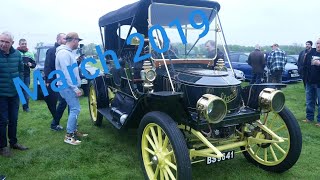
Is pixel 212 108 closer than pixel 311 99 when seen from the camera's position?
Yes

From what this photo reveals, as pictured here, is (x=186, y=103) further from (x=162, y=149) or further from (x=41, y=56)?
(x=41, y=56)

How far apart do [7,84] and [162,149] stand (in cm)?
246

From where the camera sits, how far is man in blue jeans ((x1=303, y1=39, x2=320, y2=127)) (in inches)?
240

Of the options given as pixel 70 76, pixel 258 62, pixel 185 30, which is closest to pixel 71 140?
pixel 70 76

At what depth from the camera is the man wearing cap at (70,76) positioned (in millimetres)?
4594

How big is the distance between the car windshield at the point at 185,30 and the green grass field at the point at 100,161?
1576 millimetres

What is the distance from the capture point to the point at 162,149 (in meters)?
3.38

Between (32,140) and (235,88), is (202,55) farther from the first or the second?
(32,140)

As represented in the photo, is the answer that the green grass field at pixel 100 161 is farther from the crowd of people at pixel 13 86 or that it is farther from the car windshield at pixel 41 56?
the car windshield at pixel 41 56

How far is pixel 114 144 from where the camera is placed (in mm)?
5039

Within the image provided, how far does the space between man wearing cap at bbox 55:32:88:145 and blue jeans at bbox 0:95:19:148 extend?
0.70 metres

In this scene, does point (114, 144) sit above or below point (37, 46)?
below

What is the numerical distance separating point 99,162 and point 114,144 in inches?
29.4

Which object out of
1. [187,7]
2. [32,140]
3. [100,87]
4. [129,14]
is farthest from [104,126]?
[187,7]
